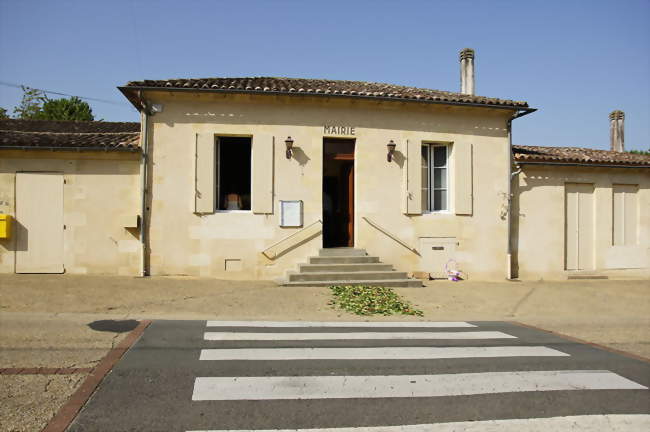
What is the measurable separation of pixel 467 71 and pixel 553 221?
5.59 metres

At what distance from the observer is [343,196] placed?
11.8 metres

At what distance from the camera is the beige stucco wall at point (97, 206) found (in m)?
10.2

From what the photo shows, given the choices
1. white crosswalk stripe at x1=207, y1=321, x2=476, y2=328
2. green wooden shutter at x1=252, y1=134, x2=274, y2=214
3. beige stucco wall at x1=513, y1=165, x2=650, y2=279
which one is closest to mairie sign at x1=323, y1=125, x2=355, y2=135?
green wooden shutter at x1=252, y1=134, x2=274, y2=214

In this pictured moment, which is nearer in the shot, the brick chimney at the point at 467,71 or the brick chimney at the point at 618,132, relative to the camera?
the brick chimney at the point at 467,71

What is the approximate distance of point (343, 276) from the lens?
33.3 feet

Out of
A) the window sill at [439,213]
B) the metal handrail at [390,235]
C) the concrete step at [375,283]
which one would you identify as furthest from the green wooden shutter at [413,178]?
the concrete step at [375,283]

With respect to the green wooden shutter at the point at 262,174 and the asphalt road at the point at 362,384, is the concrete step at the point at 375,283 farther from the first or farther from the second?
the asphalt road at the point at 362,384

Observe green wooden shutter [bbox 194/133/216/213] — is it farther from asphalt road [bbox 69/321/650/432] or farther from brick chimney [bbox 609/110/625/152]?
brick chimney [bbox 609/110/625/152]

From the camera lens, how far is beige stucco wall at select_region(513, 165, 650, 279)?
1229 cm

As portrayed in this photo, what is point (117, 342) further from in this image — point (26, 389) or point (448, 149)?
point (448, 149)

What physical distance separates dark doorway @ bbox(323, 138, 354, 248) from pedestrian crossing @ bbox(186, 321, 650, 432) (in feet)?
19.4

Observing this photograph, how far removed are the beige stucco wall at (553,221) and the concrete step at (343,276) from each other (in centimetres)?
422

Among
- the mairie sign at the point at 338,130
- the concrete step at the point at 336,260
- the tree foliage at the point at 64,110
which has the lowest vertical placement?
the concrete step at the point at 336,260

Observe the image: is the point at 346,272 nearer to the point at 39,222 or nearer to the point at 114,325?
the point at 114,325
